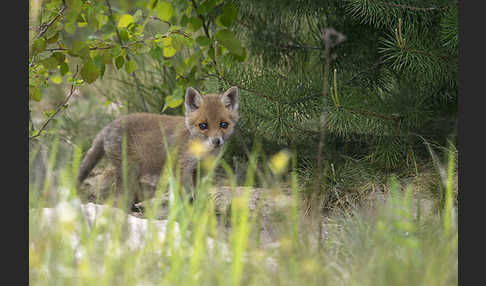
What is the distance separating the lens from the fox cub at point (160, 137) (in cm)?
506

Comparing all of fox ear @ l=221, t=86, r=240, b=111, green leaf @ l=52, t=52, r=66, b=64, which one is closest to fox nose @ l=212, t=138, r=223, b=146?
fox ear @ l=221, t=86, r=240, b=111

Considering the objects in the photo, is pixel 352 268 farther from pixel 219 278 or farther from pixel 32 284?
pixel 32 284

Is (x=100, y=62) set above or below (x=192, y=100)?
above

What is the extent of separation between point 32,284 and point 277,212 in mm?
1510

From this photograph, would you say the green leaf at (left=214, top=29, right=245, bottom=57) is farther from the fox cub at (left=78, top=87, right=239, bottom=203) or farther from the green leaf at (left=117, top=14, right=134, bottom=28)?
the green leaf at (left=117, top=14, right=134, bottom=28)

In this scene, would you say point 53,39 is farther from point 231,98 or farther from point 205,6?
point 231,98

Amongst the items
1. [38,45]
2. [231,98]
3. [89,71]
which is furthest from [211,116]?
[38,45]

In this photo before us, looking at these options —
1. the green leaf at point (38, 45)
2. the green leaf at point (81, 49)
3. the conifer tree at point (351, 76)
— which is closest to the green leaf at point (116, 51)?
the green leaf at point (81, 49)

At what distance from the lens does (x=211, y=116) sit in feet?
16.5

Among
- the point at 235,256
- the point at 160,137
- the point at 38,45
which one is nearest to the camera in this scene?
the point at 235,256

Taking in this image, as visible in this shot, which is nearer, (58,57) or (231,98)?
(58,57)

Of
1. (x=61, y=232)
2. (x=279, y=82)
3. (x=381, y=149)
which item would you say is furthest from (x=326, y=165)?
(x=61, y=232)

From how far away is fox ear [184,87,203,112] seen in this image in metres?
5.05

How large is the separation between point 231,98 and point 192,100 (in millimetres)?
416
